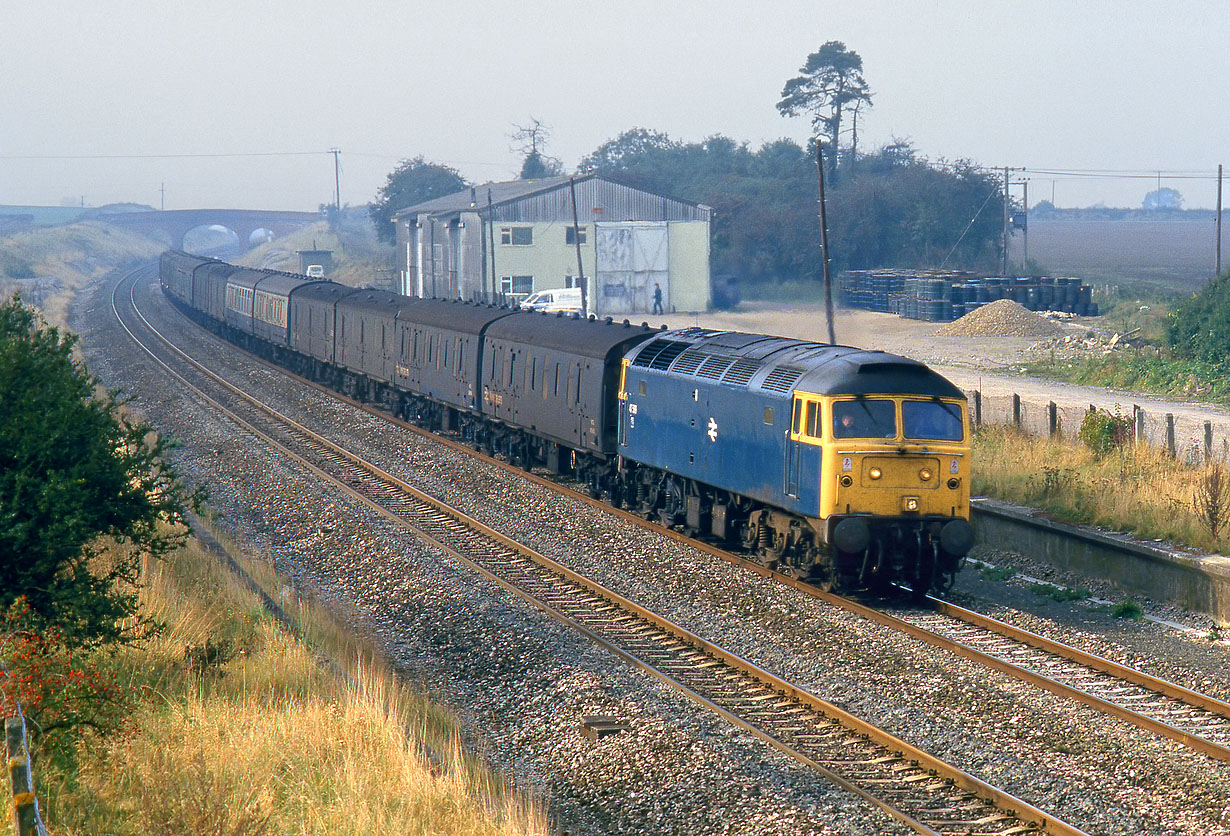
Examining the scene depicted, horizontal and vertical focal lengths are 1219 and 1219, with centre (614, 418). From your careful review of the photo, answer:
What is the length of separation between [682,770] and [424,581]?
23.3 feet

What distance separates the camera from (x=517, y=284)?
6525 cm

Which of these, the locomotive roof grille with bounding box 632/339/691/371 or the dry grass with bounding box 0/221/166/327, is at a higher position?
the dry grass with bounding box 0/221/166/327

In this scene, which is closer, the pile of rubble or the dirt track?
the dirt track

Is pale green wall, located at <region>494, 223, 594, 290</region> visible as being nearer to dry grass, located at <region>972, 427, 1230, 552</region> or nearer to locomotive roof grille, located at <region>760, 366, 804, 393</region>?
dry grass, located at <region>972, 427, 1230, 552</region>

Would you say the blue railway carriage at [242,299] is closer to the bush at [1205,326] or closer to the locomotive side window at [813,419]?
the bush at [1205,326]

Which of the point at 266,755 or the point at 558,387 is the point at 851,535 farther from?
the point at 558,387

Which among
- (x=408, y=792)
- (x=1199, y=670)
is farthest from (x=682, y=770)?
(x=1199, y=670)

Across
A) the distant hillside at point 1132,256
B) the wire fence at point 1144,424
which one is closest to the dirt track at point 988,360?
the wire fence at point 1144,424

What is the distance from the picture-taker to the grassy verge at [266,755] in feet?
25.6

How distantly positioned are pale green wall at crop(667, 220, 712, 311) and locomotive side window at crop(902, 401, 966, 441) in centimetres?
5265

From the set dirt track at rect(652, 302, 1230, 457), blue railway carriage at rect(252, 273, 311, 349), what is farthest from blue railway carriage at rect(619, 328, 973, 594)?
blue railway carriage at rect(252, 273, 311, 349)

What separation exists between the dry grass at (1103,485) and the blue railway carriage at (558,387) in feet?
21.0

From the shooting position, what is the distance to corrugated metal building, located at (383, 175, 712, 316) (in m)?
65.0

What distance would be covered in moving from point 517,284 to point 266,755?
57.2m
